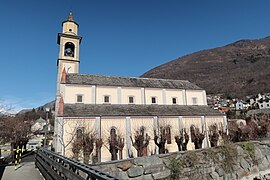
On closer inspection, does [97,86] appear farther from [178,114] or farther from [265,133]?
[265,133]

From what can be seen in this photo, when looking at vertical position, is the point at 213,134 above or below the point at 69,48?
below

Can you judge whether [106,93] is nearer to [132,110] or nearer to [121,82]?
[121,82]

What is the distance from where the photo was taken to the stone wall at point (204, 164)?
8719 mm

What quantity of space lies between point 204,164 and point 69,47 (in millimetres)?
24142

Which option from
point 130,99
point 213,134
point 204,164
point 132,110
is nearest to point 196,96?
point 213,134

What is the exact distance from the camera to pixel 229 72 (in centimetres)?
12775

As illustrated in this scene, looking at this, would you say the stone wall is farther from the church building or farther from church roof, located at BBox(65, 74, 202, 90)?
church roof, located at BBox(65, 74, 202, 90)

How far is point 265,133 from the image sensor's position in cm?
2272

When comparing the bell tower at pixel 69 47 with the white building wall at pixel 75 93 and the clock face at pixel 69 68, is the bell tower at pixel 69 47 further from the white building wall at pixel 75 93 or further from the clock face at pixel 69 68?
the white building wall at pixel 75 93

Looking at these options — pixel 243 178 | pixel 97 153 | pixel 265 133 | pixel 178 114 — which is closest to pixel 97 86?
pixel 97 153

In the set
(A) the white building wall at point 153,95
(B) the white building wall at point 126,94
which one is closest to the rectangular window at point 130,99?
(B) the white building wall at point 126,94

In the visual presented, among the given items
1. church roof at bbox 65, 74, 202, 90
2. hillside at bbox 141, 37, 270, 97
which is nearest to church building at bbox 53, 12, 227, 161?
church roof at bbox 65, 74, 202, 90

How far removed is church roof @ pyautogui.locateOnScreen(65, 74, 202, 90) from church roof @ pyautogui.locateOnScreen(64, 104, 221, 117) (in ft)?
11.2

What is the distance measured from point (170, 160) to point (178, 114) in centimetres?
1336
